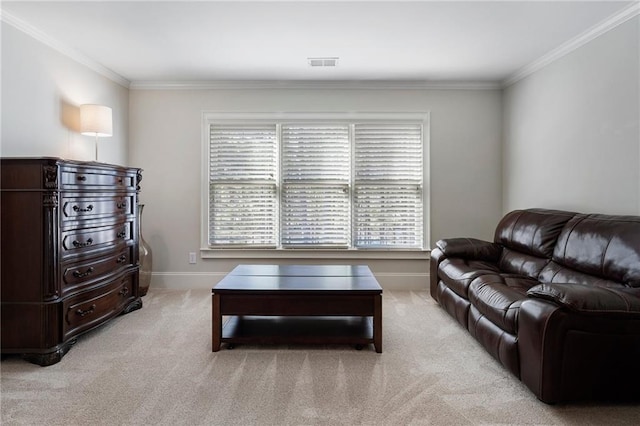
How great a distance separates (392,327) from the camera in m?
3.20

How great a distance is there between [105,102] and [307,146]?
2.30m

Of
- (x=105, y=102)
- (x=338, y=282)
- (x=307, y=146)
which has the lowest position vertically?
(x=338, y=282)

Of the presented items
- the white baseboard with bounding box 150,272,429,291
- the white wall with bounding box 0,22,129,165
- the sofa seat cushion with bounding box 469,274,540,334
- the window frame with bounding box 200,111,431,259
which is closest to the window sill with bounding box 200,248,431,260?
the window frame with bounding box 200,111,431,259

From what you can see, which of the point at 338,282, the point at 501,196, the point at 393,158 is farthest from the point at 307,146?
the point at 501,196

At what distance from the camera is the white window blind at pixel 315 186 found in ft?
14.8

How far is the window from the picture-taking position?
4.50 metres

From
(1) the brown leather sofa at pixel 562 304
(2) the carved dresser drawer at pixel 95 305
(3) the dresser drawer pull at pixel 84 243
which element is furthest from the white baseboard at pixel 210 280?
(3) the dresser drawer pull at pixel 84 243

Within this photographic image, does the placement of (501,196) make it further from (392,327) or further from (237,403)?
(237,403)

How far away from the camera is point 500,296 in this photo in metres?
2.44

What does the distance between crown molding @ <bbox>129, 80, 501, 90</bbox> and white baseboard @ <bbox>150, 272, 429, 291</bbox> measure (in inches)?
89.9

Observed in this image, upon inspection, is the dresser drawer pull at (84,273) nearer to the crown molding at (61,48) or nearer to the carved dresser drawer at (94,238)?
the carved dresser drawer at (94,238)

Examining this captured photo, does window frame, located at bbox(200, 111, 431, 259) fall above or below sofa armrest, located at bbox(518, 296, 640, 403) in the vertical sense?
above

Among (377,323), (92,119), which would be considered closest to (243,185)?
(92,119)

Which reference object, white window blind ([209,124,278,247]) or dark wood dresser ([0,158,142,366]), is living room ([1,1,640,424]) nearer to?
white window blind ([209,124,278,247])
